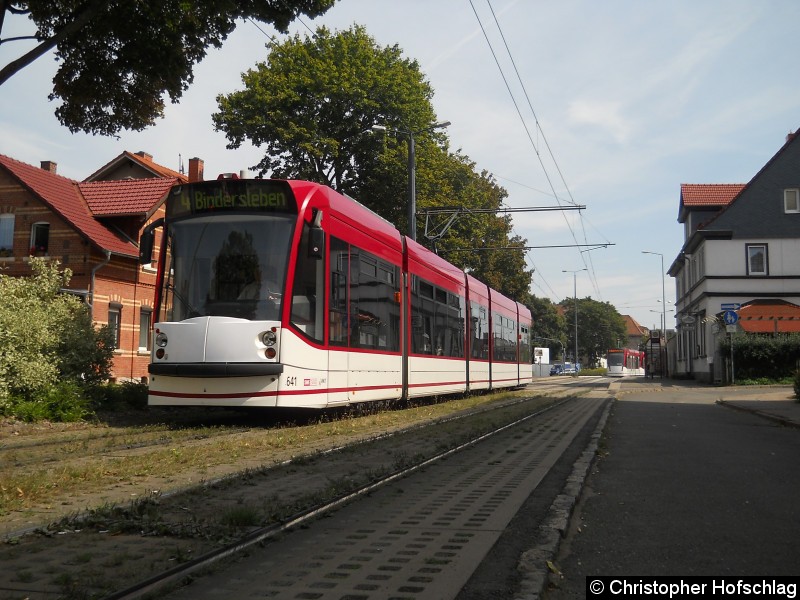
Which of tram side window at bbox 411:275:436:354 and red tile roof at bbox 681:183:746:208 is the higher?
red tile roof at bbox 681:183:746:208

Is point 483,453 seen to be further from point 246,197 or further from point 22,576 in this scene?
point 22,576

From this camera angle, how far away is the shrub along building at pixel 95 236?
29344 mm

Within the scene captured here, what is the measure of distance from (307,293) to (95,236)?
19762 millimetres

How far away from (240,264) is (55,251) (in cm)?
2045

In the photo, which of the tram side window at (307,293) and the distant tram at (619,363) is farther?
the distant tram at (619,363)

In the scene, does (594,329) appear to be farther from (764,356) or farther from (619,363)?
(764,356)

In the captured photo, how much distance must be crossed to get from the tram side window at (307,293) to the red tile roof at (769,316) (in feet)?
117

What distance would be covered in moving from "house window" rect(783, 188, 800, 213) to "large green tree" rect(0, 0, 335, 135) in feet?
133

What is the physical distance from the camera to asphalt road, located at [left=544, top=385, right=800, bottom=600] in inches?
178

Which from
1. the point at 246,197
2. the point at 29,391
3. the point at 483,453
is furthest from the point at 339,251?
the point at 29,391

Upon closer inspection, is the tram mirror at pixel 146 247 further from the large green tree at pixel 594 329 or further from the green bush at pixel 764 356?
the large green tree at pixel 594 329

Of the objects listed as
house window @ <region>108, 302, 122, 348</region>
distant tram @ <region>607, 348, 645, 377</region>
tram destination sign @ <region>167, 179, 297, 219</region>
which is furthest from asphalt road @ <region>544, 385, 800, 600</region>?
distant tram @ <region>607, 348, 645, 377</region>

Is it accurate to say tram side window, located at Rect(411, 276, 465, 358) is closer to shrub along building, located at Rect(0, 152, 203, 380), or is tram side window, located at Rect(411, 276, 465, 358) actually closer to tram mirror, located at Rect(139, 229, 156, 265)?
tram mirror, located at Rect(139, 229, 156, 265)

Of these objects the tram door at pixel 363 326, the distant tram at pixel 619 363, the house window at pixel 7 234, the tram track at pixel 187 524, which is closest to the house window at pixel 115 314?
the house window at pixel 7 234
